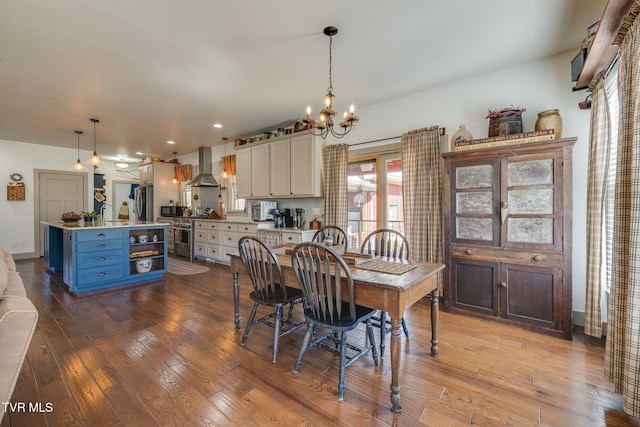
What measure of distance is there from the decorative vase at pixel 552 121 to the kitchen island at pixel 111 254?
5.29 meters

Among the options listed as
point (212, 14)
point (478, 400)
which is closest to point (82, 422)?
point (478, 400)

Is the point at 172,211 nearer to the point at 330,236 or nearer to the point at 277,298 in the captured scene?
the point at 330,236

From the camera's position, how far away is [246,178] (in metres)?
5.56

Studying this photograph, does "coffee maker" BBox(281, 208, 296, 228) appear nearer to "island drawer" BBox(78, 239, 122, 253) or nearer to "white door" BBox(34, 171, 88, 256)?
"island drawer" BBox(78, 239, 122, 253)

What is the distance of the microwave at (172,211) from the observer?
724cm

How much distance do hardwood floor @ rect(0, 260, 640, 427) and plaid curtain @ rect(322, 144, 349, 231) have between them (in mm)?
1991

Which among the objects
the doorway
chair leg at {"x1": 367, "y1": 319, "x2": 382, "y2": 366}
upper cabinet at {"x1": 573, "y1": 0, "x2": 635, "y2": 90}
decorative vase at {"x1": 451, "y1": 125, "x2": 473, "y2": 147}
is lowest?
chair leg at {"x1": 367, "y1": 319, "x2": 382, "y2": 366}

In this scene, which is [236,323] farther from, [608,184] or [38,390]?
[608,184]

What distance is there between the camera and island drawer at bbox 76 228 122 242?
12.4 ft

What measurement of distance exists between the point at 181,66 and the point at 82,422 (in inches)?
125

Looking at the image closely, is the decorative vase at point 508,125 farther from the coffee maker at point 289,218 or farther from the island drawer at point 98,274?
the island drawer at point 98,274

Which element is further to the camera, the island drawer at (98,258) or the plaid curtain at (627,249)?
the island drawer at (98,258)

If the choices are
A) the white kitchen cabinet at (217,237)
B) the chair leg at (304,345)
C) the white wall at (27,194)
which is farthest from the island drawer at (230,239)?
the white wall at (27,194)

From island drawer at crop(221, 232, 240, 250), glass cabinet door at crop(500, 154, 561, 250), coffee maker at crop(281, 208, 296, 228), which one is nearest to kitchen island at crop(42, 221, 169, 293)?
island drawer at crop(221, 232, 240, 250)
